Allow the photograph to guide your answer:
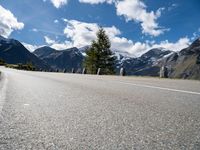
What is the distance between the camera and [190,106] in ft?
15.8

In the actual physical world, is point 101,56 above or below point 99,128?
above

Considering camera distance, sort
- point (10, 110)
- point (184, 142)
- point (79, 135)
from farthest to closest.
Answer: point (10, 110), point (79, 135), point (184, 142)

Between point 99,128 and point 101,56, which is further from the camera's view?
point 101,56

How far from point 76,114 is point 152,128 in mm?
1259

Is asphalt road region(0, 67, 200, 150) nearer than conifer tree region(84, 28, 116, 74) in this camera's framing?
Yes

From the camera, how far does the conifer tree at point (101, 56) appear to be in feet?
179

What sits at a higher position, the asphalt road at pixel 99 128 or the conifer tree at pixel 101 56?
the conifer tree at pixel 101 56

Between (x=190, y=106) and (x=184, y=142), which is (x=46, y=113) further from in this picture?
(x=190, y=106)

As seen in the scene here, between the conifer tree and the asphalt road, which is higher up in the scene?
the conifer tree

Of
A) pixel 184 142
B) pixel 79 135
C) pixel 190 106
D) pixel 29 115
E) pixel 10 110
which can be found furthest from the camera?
pixel 190 106

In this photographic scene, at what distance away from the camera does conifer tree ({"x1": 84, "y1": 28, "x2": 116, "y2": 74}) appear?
2146 inches

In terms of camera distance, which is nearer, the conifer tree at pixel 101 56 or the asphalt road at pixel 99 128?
the asphalt road at pixel 99 128

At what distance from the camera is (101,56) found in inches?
2163

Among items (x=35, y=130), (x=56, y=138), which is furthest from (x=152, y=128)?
(x=35, y=130)
